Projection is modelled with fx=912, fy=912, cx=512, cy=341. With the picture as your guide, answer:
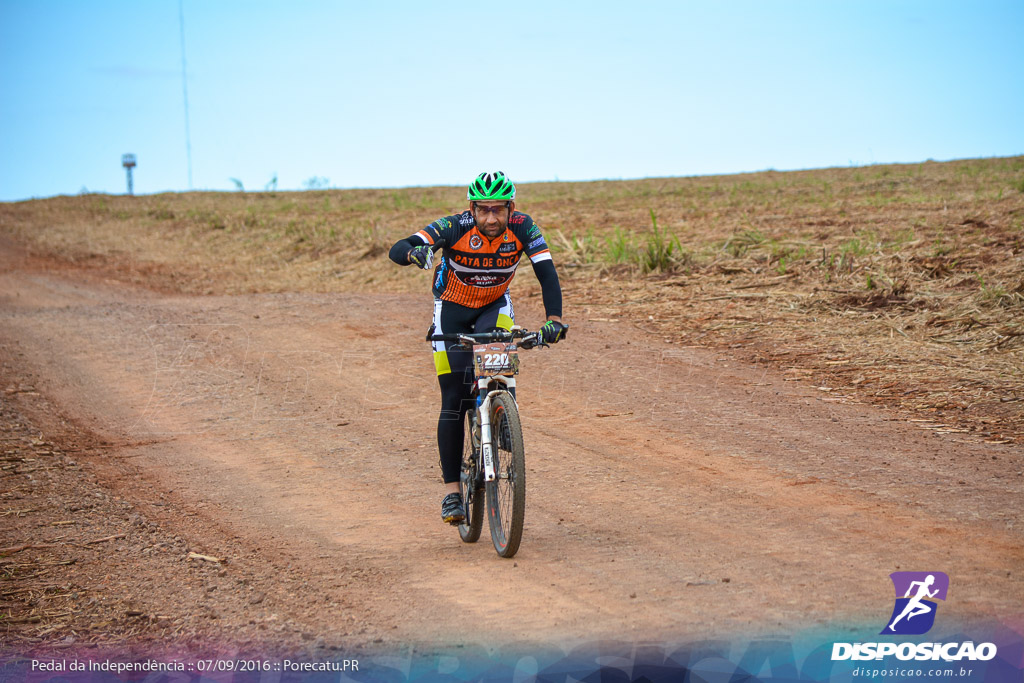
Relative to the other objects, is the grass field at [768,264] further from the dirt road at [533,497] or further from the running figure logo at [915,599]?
the running figure logo at [915,599]

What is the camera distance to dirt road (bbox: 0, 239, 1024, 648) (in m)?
4.69

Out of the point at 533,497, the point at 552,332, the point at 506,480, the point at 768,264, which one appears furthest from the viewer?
the point at 768,264

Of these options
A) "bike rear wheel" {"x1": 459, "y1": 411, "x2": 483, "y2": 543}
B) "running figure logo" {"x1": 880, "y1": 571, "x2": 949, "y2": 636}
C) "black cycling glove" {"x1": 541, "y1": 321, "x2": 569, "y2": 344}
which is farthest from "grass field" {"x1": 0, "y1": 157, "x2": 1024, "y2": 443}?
"bike rear wheel" {"x1": 459, "y1": 411, "x2": 483, "y2": 543}

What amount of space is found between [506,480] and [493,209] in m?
1.69

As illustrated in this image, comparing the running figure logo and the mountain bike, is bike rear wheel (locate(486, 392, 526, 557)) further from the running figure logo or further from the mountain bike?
the running figure logo

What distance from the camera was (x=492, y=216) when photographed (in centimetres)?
577

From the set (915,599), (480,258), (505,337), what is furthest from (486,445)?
(915,599)

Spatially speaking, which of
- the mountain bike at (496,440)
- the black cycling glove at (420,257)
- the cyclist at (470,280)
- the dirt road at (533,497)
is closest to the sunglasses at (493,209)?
the cyclist at (470,280)


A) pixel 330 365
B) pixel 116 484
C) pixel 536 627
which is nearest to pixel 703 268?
pixel 330 365

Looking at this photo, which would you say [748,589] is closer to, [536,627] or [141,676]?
[536,627]

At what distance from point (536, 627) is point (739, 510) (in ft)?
7.14

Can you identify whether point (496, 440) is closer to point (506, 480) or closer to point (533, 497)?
point (506, 480)

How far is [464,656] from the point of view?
4.21m

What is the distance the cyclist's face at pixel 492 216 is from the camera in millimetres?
5755
